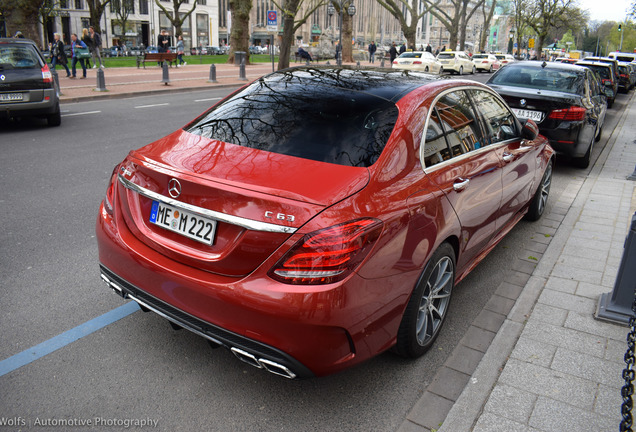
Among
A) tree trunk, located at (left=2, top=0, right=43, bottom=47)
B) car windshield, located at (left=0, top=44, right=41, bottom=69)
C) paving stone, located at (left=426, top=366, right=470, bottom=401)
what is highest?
tree trunk, located at (left=2, top=0, right=43, bottom=47)

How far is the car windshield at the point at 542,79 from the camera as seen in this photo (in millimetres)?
9023

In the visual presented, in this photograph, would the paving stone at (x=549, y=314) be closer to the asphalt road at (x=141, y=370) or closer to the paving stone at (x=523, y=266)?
the asphalt road at (x=141, y=370)

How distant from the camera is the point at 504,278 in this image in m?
4.78

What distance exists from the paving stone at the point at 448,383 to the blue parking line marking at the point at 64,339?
209 cm

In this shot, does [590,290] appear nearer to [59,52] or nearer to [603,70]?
[603,70]

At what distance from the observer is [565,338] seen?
3705 mm

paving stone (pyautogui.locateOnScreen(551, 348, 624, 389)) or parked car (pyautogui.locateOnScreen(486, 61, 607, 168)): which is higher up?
parked car (pyautogui.locateOnScreen(486, 61, 607, 168))

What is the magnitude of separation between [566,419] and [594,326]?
1262 mm

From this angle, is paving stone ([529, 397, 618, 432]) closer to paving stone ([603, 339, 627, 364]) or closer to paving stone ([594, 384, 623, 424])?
paving stone ([594, 384, 623, 424])

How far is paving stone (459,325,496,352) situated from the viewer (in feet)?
11.8

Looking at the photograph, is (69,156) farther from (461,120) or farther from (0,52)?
(461,120)

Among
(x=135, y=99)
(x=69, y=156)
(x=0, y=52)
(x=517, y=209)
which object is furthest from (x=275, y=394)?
(x=135, y=99)

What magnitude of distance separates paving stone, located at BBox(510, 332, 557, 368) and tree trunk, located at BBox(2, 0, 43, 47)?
2309cm

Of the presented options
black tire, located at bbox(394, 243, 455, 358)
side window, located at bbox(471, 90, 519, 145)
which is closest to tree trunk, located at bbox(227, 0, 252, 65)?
side window, located at bbox(471, 90, 519, 145)
